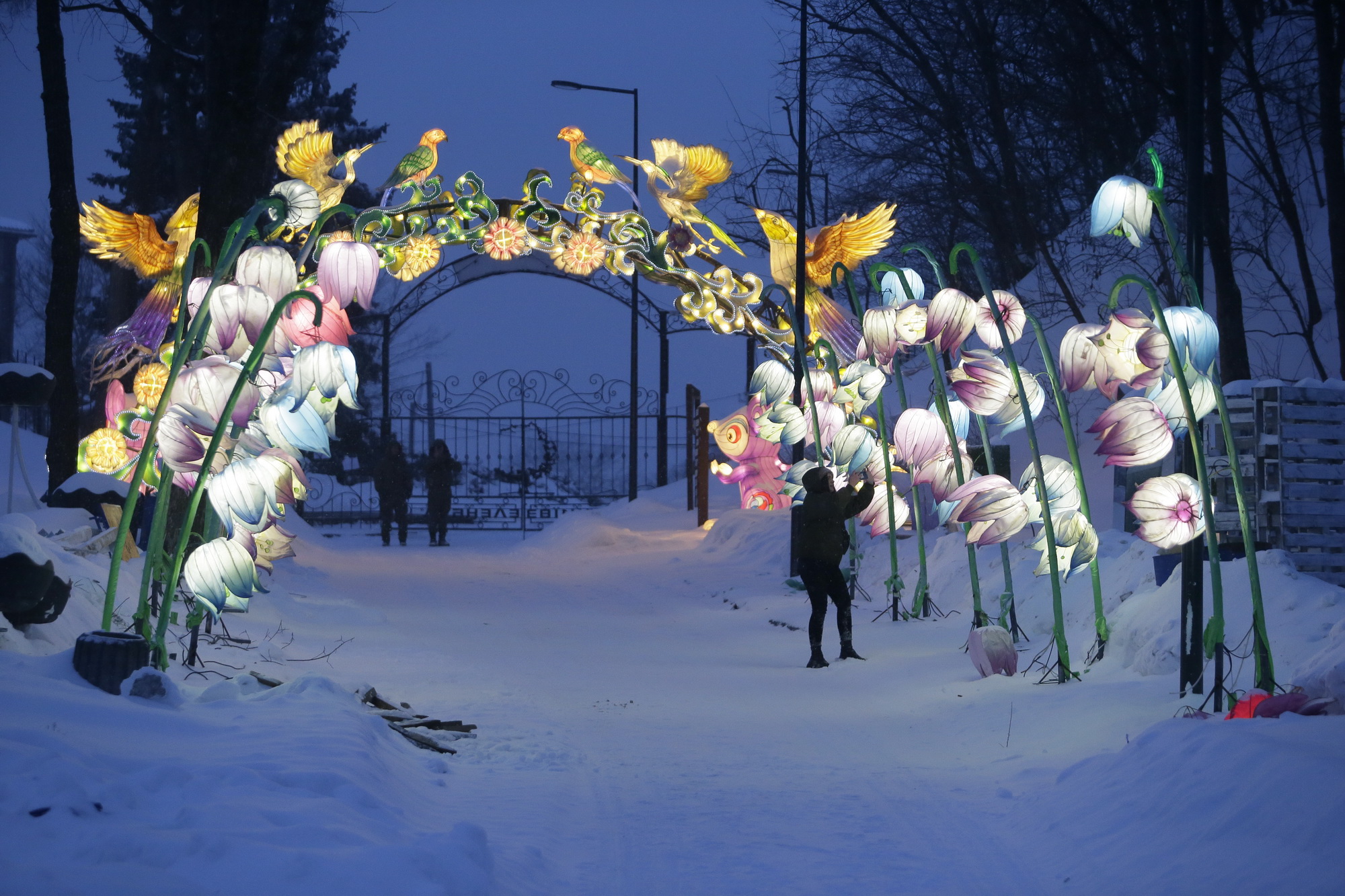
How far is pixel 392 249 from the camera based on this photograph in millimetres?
12352

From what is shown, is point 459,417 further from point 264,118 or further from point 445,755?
point 445,755

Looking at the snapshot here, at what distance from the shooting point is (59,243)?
447 inches

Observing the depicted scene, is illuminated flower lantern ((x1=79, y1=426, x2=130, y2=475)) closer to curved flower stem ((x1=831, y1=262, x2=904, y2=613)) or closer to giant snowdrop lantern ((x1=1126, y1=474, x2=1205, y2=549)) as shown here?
curved flower stem ((x1=831, y1=262, x2=904, y2=613))

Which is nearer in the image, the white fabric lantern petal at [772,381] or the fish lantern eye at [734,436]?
the white fabric lantern petal at [772,381]

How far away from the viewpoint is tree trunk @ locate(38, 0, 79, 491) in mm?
11258

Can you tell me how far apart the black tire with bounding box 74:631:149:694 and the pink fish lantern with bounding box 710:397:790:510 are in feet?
43.8

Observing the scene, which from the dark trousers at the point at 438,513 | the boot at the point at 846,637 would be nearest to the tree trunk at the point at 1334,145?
the boot at the point at 846,637

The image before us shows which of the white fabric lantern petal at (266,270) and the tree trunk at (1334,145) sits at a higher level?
the tree trunk at (1334,145)

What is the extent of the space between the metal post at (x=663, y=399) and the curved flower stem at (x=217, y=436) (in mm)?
17762

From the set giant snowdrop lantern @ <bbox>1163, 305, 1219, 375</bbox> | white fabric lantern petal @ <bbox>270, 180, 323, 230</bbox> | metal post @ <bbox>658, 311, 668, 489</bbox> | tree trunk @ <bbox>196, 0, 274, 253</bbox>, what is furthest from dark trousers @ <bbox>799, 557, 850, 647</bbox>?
metal post @ <bbox>658, 311, 668, 489</bbox>

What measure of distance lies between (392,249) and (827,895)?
31.3 feet

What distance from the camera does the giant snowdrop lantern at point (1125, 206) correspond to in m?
6.79

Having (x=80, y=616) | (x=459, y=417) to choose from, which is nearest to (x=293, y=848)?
(x=80, y=616)

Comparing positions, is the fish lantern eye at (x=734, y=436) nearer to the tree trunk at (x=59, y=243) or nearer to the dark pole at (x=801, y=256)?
the dark pole at (x=801, y=256)
